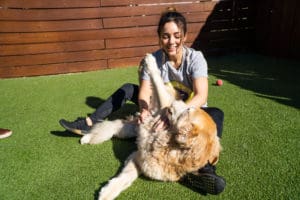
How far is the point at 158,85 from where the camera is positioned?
8.57ft

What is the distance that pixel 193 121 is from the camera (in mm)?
2047

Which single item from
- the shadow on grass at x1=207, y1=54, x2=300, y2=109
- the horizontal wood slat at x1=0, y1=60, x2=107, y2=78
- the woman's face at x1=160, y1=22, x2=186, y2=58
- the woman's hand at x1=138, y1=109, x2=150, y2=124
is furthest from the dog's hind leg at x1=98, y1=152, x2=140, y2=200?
the horizontal wood slat at x1=0, y1=60, x2=107, y2=78

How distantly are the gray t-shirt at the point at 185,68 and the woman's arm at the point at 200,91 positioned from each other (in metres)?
0.05

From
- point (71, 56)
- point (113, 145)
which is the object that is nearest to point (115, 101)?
point (113, 145)

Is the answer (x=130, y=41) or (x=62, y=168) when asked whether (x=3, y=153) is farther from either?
(x=130, y=41)

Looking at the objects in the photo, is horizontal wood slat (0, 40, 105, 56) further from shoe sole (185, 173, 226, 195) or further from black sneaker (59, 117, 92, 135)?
shoe sole (185, 173, 226, 195)

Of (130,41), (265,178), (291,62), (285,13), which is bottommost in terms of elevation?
(265,178)

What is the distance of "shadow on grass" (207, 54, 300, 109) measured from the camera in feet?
13.3

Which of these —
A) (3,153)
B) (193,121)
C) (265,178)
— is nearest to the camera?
(193,121)

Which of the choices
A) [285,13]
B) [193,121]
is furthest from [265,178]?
[285,13]

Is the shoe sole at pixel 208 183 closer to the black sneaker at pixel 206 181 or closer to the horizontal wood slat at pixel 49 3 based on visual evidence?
the black sneaker at pixel 206 181

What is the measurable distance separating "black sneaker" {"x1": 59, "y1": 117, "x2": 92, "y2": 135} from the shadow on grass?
97.2 inches

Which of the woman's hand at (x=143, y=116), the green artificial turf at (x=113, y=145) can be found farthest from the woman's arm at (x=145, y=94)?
the green artificial turf at (x=113, y=145)

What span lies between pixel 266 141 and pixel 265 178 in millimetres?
626
